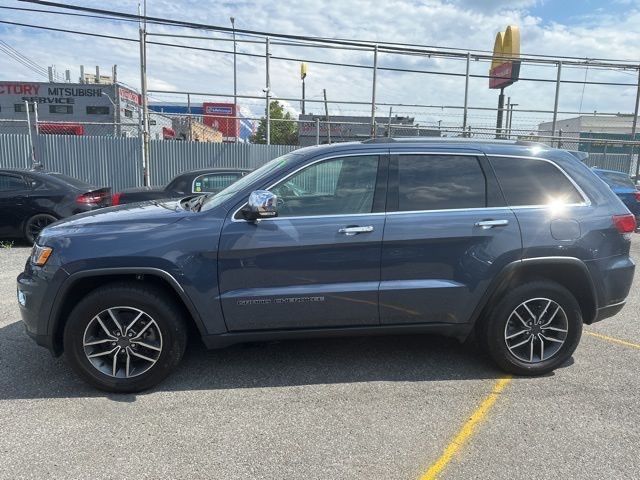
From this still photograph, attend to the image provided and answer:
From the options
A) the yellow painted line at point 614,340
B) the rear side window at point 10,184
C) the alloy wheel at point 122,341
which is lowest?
the yellow painted line at point 614,340

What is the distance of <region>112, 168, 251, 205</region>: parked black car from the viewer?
8.62 m

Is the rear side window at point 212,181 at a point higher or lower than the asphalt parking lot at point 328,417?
higher

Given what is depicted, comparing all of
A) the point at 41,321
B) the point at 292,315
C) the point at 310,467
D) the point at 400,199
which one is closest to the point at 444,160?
the point at 400,199

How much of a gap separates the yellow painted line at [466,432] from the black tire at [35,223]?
7.81m

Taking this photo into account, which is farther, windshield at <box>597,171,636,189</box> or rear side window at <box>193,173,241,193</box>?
windshield at <box>597,171,636,189</box>

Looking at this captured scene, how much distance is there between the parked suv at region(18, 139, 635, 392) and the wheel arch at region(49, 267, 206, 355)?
A: 11 millimetres

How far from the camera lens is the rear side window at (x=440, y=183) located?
374cm

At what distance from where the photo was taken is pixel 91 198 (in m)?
8.91

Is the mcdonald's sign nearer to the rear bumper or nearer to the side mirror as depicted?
the rear bumper

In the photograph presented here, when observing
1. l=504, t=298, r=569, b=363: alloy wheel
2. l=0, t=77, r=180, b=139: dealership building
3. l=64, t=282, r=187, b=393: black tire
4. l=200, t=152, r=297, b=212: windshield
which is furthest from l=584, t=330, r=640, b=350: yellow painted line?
l=0, t=77, r=180, b=139: dealership building

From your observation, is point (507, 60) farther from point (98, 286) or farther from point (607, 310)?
point (98, 286)

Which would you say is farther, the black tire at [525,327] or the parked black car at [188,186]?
the parked black car at [188,186]

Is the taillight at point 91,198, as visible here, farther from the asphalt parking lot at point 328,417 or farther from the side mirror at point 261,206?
the side mirror at point 261,206

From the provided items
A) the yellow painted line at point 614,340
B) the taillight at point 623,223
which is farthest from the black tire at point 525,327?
the yellow painted line at point 614,340
